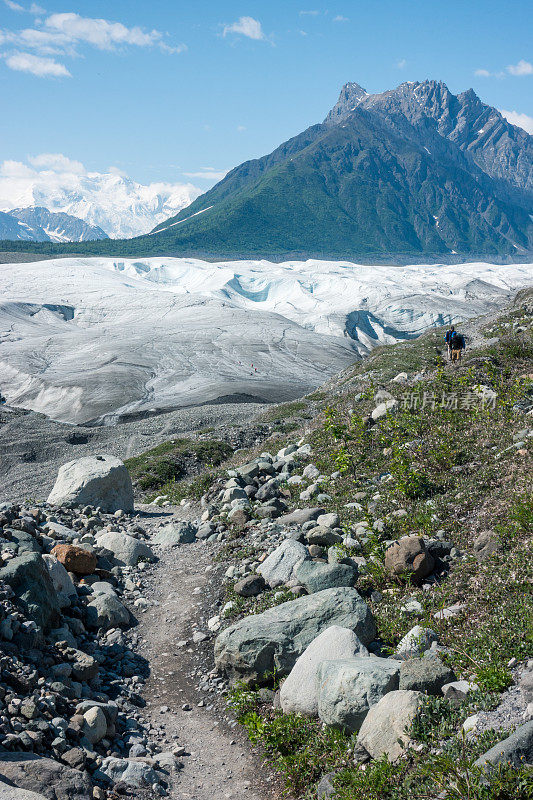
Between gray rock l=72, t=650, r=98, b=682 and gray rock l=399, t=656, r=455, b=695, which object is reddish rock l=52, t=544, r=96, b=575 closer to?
gray rock l=72, t=650, r=98, b=682

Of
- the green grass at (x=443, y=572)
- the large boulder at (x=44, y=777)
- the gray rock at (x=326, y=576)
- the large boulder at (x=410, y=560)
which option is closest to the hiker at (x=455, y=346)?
the green grass at (x=443, y=572)

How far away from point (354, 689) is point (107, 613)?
436 centimetres

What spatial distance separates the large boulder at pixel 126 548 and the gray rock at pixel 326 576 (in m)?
4.11

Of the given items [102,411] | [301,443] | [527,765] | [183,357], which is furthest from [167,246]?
[527,765]

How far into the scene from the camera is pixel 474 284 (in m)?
113

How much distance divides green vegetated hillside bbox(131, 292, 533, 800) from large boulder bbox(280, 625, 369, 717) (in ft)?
0.46

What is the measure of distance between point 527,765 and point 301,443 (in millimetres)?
11699

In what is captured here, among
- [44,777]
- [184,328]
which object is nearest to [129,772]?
[44,777]

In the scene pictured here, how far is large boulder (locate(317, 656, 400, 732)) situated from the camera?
18.1ft

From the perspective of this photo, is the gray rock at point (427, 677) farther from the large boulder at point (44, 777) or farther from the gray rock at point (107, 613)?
the gray rock at point (107, 613)

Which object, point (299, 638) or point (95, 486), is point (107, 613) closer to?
point (299, 638)

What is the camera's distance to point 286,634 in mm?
7055

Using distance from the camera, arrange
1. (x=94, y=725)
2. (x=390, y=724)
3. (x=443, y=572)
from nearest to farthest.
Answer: (x=390, y=724), (x=94, y=725), (x=443, y=572)

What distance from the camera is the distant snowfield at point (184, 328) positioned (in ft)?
159
